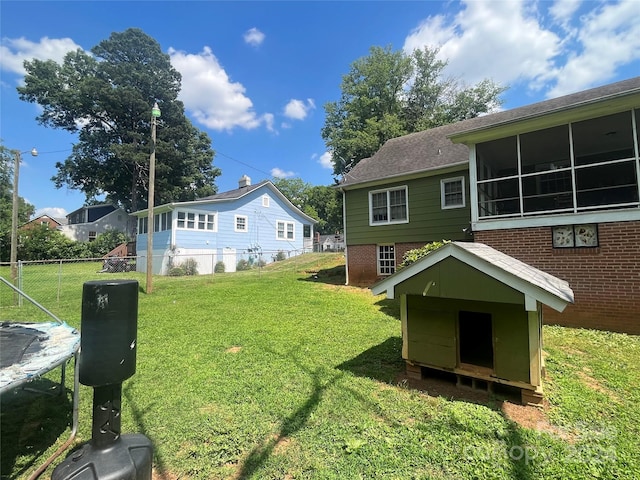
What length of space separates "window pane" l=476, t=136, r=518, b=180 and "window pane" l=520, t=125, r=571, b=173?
0.90 ft

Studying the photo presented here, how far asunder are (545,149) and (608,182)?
2719mm

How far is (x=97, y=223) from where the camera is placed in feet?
101

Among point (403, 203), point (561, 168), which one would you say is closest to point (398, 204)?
point (403, 203)

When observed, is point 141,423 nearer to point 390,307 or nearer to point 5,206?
point 390,307

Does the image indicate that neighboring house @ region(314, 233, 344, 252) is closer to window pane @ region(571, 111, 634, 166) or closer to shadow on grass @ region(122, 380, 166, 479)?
window pane @ region(571, 111, 634, 166)

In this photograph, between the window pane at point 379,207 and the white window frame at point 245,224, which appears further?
the white window frame at point 245,224

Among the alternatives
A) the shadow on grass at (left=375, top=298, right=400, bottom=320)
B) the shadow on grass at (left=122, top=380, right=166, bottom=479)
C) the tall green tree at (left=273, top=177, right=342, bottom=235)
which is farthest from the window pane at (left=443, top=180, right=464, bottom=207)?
the tall green tree at (left=273, top=177, right=342, bottom=235)

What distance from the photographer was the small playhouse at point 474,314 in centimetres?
Result: 328

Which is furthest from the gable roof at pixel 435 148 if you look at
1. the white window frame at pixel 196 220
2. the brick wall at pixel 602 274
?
the white window frame at pixel 196 220

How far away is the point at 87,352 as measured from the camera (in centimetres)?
179

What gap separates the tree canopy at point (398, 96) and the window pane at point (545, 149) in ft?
52.2

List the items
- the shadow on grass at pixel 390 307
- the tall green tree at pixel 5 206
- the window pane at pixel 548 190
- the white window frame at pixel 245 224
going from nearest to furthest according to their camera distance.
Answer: the shadow on grass at pixel 390 307
the window pane at pixel 548 190
the white window frame at pixel 245 224
the tall green tree at pixel 5 206

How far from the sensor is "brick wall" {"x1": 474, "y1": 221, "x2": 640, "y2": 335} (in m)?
6.02

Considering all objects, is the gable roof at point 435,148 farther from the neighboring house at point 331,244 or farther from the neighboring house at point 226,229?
the neighboring house at point 331,244
